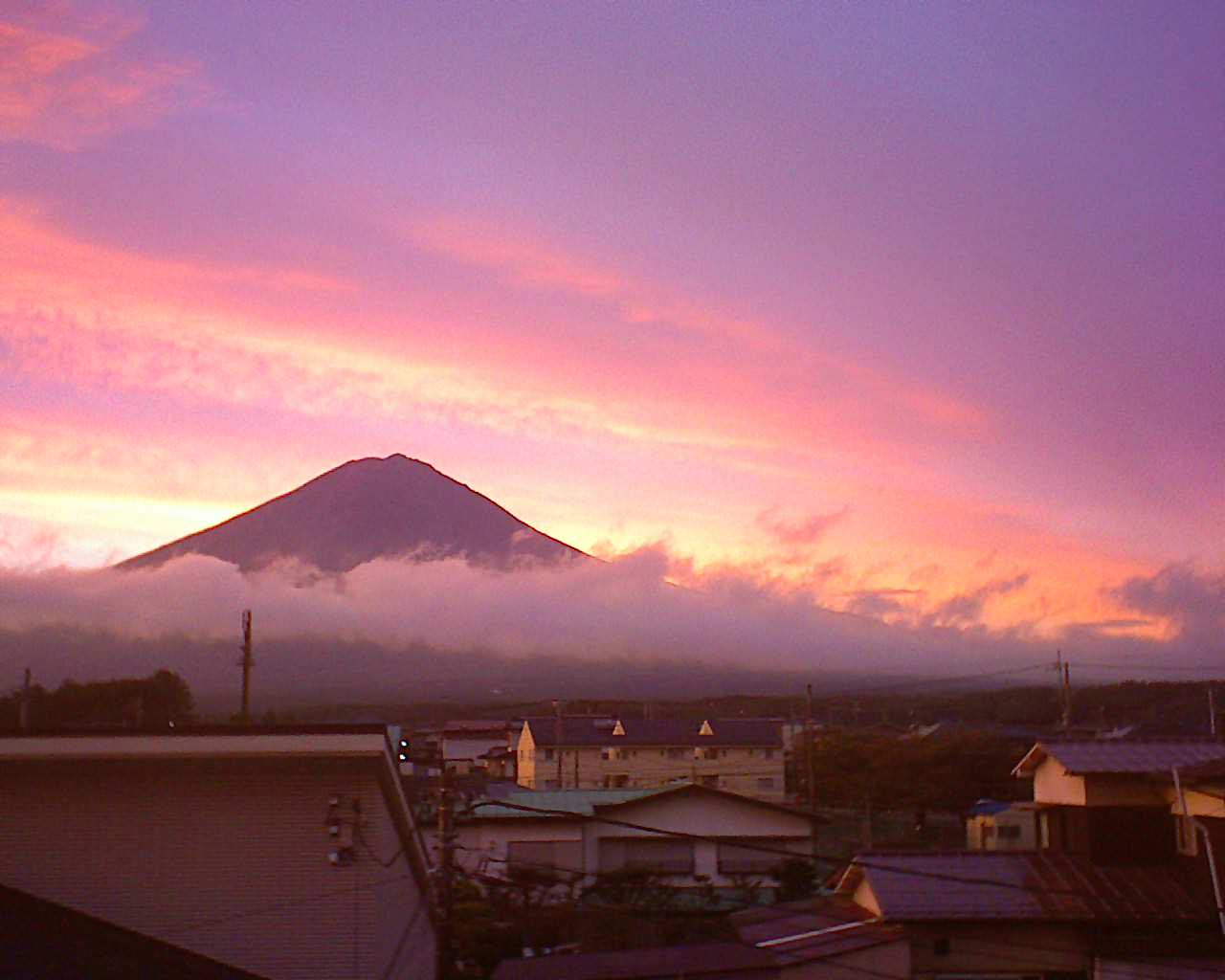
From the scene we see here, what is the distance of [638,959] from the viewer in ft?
51.1

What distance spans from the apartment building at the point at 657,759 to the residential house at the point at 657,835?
473 inches

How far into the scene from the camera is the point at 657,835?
28.7 meters

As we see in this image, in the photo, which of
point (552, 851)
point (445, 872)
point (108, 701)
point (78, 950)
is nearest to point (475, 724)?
point (108, 701)

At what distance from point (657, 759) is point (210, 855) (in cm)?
3488

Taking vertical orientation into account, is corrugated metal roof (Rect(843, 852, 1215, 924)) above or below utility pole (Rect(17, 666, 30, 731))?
below

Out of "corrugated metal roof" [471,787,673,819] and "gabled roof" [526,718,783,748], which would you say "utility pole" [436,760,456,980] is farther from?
"gabled roof" [526,718,783,748]

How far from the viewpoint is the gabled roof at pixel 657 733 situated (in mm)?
43688

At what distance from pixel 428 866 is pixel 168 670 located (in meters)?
25.1

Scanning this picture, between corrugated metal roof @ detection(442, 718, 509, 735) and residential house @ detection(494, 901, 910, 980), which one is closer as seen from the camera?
residential house @ detection(494, 901, 910, 980)

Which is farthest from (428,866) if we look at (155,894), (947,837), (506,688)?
(506,688)

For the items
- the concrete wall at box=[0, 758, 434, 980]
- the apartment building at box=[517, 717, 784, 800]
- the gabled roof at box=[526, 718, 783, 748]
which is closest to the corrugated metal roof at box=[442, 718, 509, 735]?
the gabled roof at box=[526, 718, 783, 748]

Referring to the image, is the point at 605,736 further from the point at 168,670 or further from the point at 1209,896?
the point at 1209,896

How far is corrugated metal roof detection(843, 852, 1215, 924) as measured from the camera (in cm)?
1495

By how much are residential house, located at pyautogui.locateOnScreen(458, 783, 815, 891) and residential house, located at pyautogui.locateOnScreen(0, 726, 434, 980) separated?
1839 cm
